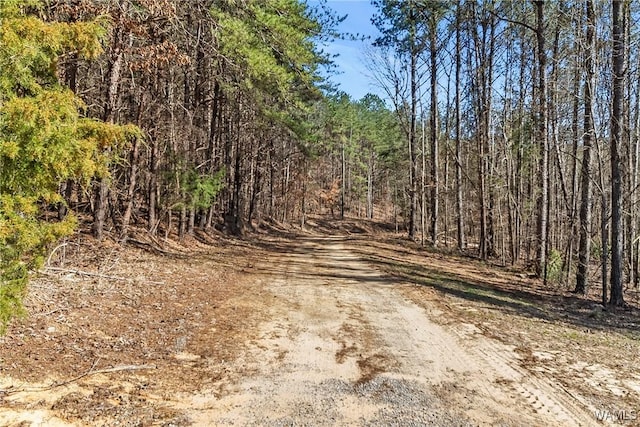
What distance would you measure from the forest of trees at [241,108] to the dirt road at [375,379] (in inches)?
96.4

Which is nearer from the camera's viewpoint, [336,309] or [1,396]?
[1,396]

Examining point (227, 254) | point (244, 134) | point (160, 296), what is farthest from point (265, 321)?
point (244, 134)

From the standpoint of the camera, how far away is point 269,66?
11.6 meters

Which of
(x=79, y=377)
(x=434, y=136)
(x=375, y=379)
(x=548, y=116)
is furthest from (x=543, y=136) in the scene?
(x=79, y=377)

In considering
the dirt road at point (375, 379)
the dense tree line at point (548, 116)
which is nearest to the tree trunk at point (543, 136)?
the dense tree line at point (548, 116)

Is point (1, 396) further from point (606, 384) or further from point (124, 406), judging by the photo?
point (606, 384)

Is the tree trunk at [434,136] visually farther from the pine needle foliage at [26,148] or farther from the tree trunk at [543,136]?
the pine needle foliage at [26,148]

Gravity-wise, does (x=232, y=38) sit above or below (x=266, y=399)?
above

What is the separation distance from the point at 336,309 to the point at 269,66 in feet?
22.1

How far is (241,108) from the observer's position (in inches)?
855

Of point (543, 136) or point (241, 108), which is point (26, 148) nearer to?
point (543, 136)

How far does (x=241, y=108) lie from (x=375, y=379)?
18.7m

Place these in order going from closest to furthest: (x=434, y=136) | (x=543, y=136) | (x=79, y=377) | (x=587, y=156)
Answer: (x=79, y=377)
(x=587, y=156)
(x=543, y=136)
(x=434, y=136)

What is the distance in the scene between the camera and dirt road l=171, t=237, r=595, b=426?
13.3ft
